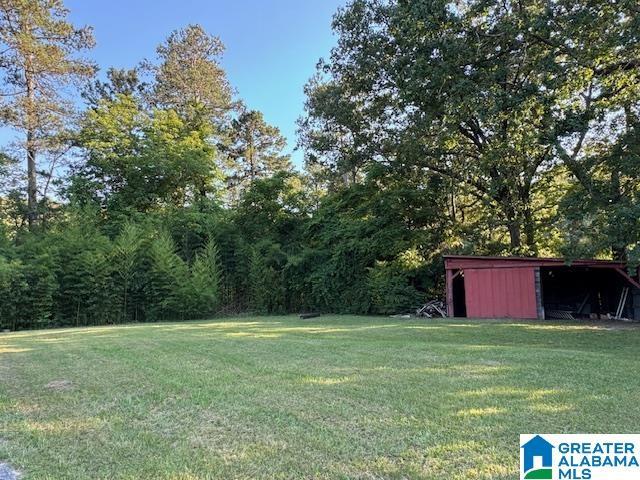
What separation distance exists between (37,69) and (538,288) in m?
21.0

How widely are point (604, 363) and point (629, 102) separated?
7.35m

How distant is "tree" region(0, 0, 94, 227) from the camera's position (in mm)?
18688

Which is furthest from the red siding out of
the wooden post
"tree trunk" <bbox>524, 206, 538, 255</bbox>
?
"tree trunk" <bbox>524, 206, 538, 255</bbox>

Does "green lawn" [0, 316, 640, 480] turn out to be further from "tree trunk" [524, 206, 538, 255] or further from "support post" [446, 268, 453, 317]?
"tree trunk" [524, 206, 538, 255]

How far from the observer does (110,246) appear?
15.6m

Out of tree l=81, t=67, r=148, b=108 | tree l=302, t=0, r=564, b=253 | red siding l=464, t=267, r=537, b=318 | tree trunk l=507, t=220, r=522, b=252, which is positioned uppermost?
tree l=81, t=67, r=148, b=108

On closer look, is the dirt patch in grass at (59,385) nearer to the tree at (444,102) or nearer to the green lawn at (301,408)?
the green lawn at (301,408)

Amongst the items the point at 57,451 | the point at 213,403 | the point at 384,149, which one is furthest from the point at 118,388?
the point at 384,149

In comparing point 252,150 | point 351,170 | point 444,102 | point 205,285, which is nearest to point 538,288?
point 444,102

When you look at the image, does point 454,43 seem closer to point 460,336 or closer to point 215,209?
point 460,336

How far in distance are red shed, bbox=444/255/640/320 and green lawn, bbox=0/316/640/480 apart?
660 centimetres

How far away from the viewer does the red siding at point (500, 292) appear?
1352cm

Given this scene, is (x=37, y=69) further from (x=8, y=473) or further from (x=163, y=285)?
(x=8, y=473)

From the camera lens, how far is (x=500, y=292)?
547 inches
